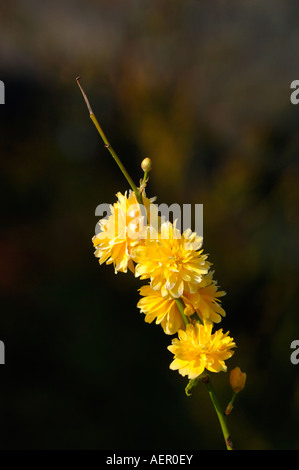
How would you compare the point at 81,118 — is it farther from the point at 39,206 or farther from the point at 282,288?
the point at 282,288

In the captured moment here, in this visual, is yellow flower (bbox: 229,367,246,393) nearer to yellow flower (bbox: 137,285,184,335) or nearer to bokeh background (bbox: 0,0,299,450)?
yellow flower (bbox: 137,285,184,335)

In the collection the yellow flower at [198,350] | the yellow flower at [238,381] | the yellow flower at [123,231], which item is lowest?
the yellow flower at [238,381]

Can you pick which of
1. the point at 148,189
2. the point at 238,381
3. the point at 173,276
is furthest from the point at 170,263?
the point at 148,189

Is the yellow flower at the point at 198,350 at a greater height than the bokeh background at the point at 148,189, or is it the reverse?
the bokeh background at the point at 148,189

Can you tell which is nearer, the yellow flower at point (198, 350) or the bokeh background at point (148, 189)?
the yellow flower at point (198, 350)

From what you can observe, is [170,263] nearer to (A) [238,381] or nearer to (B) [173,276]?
(B) [173,276]

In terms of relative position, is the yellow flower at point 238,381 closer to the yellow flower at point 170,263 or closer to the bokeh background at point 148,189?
the yellow flower at point 170,263

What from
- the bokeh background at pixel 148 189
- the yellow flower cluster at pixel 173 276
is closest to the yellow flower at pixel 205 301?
the yellow flower cluster at pixel 173 276

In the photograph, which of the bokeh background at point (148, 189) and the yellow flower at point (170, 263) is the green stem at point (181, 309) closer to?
the yellow flower at point (170, 263)
